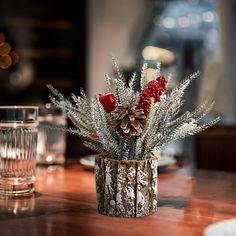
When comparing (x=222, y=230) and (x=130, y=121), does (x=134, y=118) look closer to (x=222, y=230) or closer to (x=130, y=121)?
(x=130, y=121)

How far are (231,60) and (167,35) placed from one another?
0.70m

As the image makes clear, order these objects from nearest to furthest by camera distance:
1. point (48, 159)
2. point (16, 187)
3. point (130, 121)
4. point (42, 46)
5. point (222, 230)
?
point (222, 230) < point (130, 121) < point (16, 187) < point (48, 159) < point (42, 46)

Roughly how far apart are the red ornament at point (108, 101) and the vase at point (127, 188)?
0.10 meters

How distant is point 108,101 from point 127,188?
179 mm

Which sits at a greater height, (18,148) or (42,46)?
(42,46)

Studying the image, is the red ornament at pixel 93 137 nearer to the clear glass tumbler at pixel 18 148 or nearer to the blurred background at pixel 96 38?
the clear glass tumbler at pixel 18 148

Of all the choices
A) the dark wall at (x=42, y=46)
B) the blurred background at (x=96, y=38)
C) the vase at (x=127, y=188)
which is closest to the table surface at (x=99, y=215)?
the vase at (x=127, y=188)

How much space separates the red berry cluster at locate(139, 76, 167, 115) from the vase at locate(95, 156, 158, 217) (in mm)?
112

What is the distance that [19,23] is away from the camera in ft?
15.6

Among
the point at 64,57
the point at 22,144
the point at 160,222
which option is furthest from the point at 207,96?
the point at 160,222

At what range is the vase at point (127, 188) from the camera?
38.4 inches

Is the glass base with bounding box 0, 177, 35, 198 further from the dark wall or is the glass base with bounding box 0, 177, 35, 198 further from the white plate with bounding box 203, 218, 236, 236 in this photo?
the dark wall

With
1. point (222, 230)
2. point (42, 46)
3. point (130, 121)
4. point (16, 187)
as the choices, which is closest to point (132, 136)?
point (130, 121)

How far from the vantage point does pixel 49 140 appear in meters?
1.73
